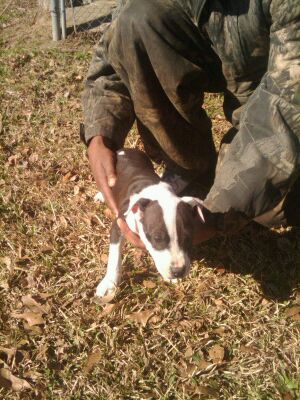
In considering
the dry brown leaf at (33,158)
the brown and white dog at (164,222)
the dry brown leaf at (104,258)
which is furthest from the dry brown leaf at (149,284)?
the dry brown leaf at (33,158)

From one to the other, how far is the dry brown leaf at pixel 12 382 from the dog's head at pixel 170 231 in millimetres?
1129

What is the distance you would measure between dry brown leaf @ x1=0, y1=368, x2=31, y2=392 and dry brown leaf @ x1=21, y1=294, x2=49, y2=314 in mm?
516

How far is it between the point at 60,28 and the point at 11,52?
79 centimetres

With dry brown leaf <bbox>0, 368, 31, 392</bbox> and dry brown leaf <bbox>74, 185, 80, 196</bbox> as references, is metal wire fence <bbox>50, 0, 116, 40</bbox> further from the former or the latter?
dry brown leaf <bbox>0, 368, 31, 392</bbox>

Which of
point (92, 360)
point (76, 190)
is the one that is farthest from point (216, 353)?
point (76, 190)

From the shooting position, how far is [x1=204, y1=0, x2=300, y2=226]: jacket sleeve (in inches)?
106

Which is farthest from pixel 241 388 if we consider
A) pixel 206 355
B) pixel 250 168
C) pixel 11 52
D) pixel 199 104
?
pixel 11 52

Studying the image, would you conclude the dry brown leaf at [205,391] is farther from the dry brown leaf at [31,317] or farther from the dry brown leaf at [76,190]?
the dry brown leaf at [76,190]

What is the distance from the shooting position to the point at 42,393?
121 inches

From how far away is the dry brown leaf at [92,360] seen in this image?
320 cm

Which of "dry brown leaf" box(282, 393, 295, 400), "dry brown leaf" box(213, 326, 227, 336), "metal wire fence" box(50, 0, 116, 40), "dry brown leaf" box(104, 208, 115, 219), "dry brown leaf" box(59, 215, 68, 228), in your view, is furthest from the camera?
"metal wire fence" box(50, 0, 116, 40)

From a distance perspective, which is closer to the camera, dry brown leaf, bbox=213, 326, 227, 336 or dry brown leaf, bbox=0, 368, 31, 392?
dry brown leaf, bbox=0, 368, 31, 392

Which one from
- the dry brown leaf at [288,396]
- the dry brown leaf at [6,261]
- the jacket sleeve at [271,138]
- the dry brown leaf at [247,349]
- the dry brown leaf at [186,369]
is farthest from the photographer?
the dry brown leaf at [6,261]

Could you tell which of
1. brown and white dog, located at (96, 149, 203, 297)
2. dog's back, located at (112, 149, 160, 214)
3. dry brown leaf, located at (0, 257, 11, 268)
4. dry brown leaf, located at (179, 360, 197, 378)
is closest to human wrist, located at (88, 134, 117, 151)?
dog's back, located at (112, 149, 160, 214)
